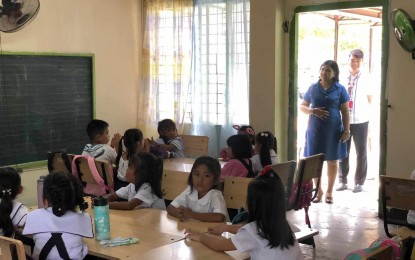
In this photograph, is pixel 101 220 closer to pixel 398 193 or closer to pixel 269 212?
pixel 269 212

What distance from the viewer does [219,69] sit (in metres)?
6.80

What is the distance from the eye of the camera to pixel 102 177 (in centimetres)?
435

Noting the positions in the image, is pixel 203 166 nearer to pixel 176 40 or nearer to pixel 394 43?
pixel 394 43

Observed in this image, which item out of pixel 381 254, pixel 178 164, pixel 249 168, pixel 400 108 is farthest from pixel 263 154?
pixel 381 254

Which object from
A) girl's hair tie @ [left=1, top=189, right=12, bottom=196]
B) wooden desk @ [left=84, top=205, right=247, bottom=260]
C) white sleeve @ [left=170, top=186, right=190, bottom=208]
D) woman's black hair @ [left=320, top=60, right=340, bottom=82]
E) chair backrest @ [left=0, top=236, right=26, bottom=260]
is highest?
woman's black hair @ [left=320, top=60, right=340, bottom=82]

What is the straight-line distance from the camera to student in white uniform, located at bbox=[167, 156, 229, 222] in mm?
3361

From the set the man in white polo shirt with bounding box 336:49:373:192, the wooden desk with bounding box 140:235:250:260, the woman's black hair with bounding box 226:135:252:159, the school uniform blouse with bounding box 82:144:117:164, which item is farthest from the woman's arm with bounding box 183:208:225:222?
the man in white polo shirt with bounding box 336:49:373:192

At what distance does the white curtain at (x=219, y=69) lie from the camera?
6.57m

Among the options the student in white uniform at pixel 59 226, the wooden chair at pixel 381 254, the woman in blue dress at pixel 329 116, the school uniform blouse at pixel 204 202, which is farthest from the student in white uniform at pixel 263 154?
the wooden chair at pixel 381 254

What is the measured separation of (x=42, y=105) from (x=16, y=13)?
1177 millimetres

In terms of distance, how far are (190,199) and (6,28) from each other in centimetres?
297

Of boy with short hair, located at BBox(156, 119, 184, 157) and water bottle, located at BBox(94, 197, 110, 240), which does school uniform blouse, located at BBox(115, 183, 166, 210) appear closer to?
water bottle, located at BBox(94, 197, 110, 240)

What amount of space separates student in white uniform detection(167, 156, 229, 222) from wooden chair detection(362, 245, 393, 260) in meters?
1.24

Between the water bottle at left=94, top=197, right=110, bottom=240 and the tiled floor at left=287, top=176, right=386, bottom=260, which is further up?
the water bottle at left=94, top=197, right=110, bottom=240
